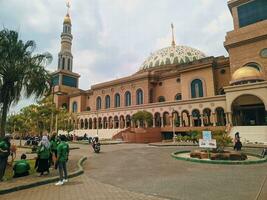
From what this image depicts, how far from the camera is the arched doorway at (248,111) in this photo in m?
32.0

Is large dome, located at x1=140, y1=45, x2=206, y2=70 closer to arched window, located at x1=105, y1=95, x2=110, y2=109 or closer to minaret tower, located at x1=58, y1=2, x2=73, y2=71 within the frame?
arched window, located at x1=105, y1=95, x2=110, y2=109

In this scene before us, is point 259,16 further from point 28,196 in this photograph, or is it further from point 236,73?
point 28,196

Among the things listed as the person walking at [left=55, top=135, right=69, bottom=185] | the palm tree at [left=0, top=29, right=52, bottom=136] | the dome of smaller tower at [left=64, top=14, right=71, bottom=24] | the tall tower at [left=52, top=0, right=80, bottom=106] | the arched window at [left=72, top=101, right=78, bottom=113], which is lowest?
the person walking at [left=55, top=135, right=69, bottom=185]

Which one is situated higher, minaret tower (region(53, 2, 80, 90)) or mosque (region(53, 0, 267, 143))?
minaret tower (region(53, 2, 80, 90))

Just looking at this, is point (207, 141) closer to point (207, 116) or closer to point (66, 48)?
point (207, 116)

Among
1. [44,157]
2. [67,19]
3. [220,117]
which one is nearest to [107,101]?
[220,117]

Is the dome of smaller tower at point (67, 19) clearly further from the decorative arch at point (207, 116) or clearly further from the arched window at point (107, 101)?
the decorative arch at point (207, 116)

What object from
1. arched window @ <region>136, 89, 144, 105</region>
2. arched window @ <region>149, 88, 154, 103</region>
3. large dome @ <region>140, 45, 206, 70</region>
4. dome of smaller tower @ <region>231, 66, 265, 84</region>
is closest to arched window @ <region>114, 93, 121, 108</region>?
arched window @ <region>136, 89, 144, 105</region>

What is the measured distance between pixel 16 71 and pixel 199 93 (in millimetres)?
35944

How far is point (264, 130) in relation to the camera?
982 inches

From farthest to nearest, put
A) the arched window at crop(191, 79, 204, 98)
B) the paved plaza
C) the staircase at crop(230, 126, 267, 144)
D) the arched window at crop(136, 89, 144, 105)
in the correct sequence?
the arched window at crop(136, 89, 144, 105) → the arched window at crop(191, 79, 204, 98) → the staircase at crop(230, 126, 267, 144) → the paved plaza

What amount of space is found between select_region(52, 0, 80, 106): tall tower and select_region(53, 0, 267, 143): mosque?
25.5 feet

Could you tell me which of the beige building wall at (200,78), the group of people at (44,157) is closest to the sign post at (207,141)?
the group of people at (44,157)

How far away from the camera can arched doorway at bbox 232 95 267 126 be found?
105 ft
